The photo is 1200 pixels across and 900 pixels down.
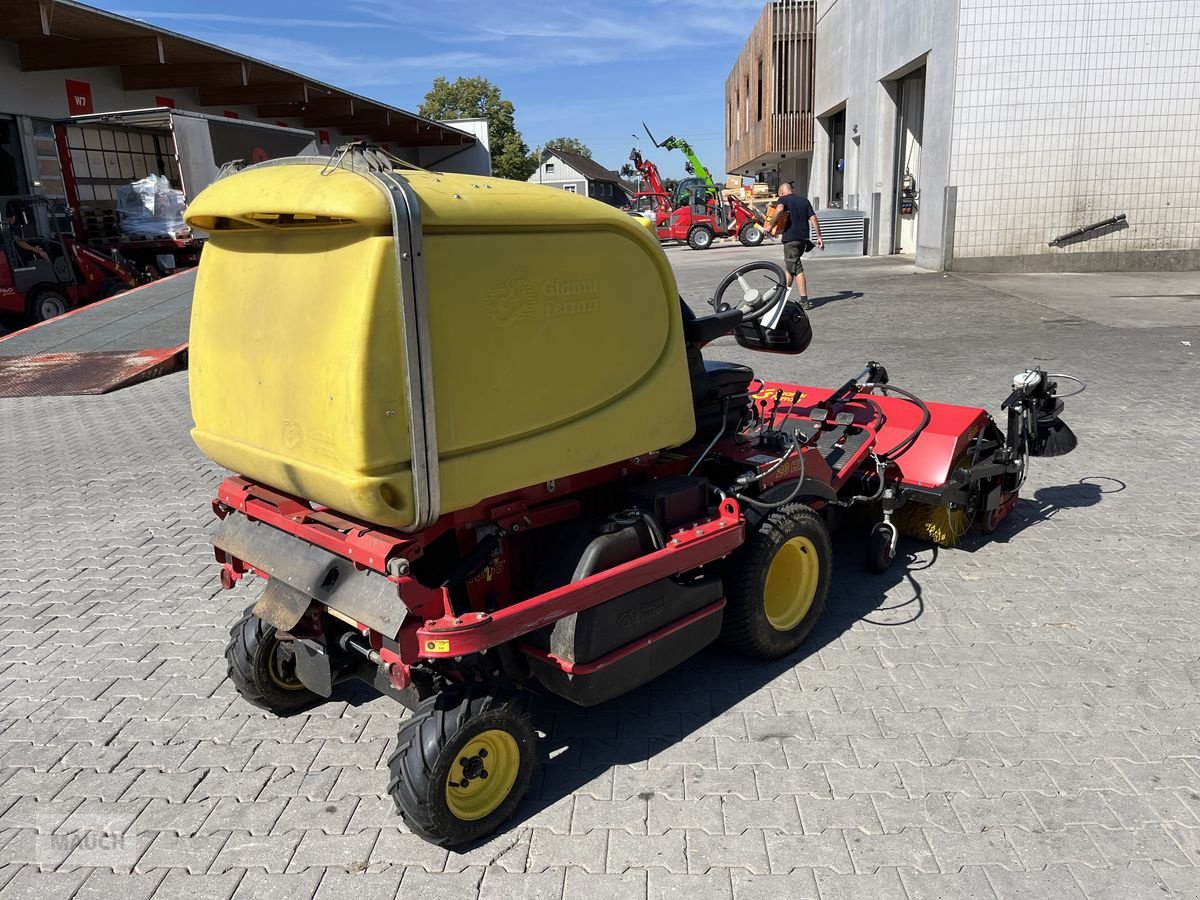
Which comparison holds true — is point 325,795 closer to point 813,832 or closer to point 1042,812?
point 813,832

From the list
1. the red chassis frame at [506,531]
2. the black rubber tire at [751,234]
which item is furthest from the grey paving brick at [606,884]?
the black rubber tire at [751,234]

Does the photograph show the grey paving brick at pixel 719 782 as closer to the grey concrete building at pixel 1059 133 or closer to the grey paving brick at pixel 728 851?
the grey paving brick at pixel 728 851

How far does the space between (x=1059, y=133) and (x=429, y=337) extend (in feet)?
53.9

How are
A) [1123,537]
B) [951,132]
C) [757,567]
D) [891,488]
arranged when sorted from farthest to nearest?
[951,132], [1123,537], [891,488], [757,567]

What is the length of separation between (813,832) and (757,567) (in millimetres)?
1112

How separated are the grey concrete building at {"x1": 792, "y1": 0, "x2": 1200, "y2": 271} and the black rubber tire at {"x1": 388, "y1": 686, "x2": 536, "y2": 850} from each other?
1568 cm

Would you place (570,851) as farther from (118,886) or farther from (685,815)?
(118,886)

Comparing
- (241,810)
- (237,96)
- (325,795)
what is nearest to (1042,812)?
(325,795)

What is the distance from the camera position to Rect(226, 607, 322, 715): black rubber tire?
11.7 feet

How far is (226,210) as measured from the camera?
288 cm

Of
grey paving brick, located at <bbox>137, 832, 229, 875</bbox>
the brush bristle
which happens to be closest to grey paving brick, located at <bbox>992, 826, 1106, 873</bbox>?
the brush bristle

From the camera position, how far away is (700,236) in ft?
91.2

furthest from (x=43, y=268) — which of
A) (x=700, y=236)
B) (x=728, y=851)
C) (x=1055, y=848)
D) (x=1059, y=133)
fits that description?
(x=700, y=236)

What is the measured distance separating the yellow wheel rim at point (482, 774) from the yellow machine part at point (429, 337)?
0.79 m
